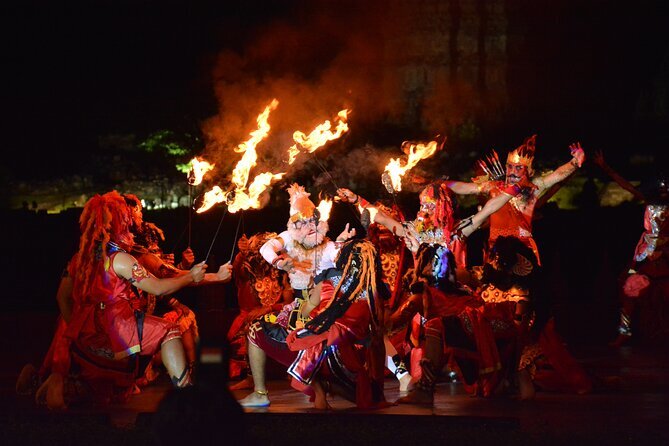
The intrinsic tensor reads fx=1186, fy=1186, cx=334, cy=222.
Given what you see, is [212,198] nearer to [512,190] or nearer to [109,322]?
[109,322]

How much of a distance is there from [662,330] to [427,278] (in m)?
4.16

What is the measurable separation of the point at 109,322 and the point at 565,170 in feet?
15.5

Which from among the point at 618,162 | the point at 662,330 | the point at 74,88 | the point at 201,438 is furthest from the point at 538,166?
the point at 201,438

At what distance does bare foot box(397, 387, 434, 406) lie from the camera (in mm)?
9023

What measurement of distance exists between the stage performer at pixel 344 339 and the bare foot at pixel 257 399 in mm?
Result: 284

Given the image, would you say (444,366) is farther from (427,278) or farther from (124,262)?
(124,262)

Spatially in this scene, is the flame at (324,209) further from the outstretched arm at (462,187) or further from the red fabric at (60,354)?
the red fabric at (60,354)

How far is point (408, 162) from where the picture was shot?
10984 millimetres

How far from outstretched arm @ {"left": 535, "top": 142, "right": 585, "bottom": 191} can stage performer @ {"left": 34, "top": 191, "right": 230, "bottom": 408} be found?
395cm

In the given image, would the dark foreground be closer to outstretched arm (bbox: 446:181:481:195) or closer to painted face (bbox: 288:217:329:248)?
painted face (bbox: 288:217:329:248)

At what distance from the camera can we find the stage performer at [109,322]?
29.4ft

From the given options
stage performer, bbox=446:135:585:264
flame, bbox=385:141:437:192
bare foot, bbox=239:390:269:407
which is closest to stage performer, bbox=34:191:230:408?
bare foot, bbox=239:390:269:407

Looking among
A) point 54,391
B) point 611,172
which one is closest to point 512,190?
point 611,172

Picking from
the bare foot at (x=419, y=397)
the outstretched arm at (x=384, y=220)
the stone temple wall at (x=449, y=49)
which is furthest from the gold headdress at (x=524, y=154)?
the stone temple wall at (x=449, y=49)
